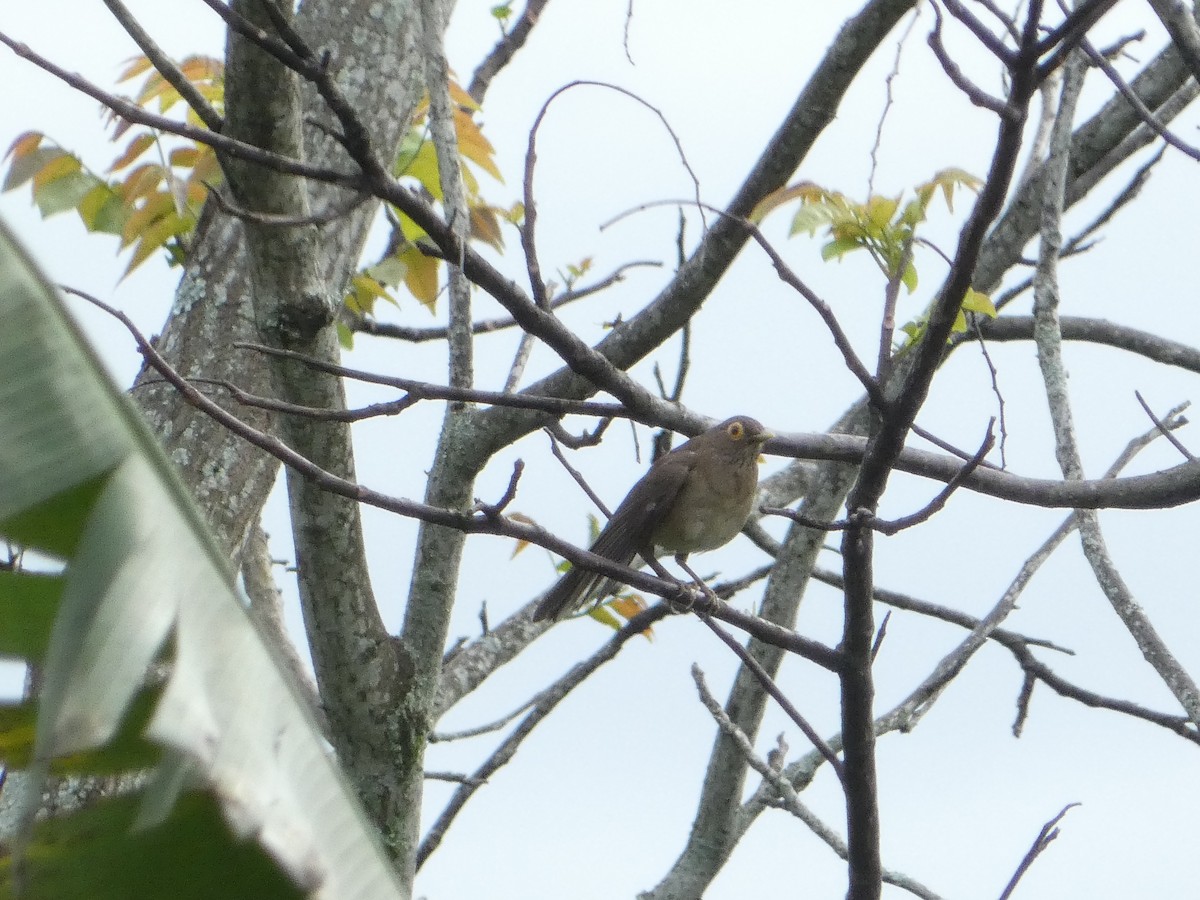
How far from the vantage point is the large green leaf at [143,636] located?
63cm

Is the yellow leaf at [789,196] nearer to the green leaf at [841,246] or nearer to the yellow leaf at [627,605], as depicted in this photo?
the green leaf at [841,246]

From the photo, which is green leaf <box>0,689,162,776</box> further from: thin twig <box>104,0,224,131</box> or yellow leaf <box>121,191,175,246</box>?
yellow leaf <box>121,191,175,246</box>

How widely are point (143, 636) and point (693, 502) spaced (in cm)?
491

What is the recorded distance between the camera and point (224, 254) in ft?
13.1

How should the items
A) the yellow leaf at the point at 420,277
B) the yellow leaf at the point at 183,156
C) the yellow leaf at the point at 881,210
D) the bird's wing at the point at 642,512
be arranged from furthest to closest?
the bird's wing at the point at 642,512 → the yellow leaf at the point at 420,277 → the yellow leaf at the point at 183,156 → the yellow leaf at the point at 881,210

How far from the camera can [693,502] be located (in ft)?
18.1

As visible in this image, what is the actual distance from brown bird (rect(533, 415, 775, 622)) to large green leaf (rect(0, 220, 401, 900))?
458 cm

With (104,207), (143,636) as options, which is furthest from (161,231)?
(143,636)

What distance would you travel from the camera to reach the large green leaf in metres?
0.63

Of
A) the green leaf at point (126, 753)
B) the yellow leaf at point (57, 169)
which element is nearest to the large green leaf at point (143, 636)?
the green leaf at point (126, 753)

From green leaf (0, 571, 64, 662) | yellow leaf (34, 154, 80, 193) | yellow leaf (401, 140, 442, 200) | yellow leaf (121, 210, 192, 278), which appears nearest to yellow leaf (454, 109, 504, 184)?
yellow leaf (401, 140, 442, 200)

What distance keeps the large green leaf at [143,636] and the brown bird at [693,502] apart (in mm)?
4577

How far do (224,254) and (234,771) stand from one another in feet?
11.6

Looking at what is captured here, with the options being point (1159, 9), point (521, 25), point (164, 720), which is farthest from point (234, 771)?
point (521, 25)
